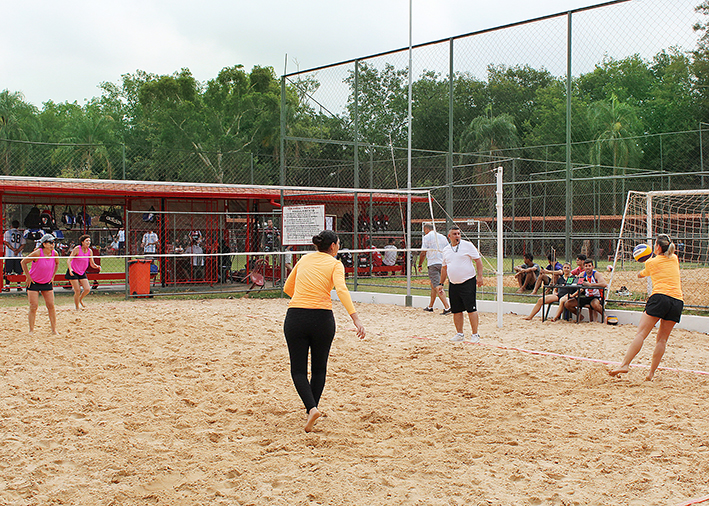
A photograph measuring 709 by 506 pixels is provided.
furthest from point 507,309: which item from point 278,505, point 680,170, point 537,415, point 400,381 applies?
point 680,170

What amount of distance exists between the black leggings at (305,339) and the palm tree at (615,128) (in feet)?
78.2

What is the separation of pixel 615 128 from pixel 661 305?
80.9 feet

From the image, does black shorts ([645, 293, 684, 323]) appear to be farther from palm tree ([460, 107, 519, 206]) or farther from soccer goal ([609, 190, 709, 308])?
palm tree ([460, 107, 519, 206])

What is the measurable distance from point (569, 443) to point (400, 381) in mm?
2173

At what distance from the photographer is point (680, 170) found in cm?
2070

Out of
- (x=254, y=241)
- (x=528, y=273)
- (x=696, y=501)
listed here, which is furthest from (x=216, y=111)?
(x=696, y=501)

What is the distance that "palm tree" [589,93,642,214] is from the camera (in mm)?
26000

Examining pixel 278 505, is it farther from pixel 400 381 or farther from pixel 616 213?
pixel 616 213

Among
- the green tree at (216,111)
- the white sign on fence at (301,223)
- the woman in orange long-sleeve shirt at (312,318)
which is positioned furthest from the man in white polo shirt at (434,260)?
the green tree at (216,111)

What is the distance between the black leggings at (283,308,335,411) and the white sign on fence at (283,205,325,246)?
8768mm

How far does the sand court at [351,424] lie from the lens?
3.75 meters

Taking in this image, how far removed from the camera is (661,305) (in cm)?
625

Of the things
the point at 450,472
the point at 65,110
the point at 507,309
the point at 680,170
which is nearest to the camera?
the point at 450,472

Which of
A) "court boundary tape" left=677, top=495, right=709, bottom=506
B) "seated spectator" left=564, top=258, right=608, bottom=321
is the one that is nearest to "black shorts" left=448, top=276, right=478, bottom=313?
"seated spectator" left=564, top=258, right=608, bottom=321
